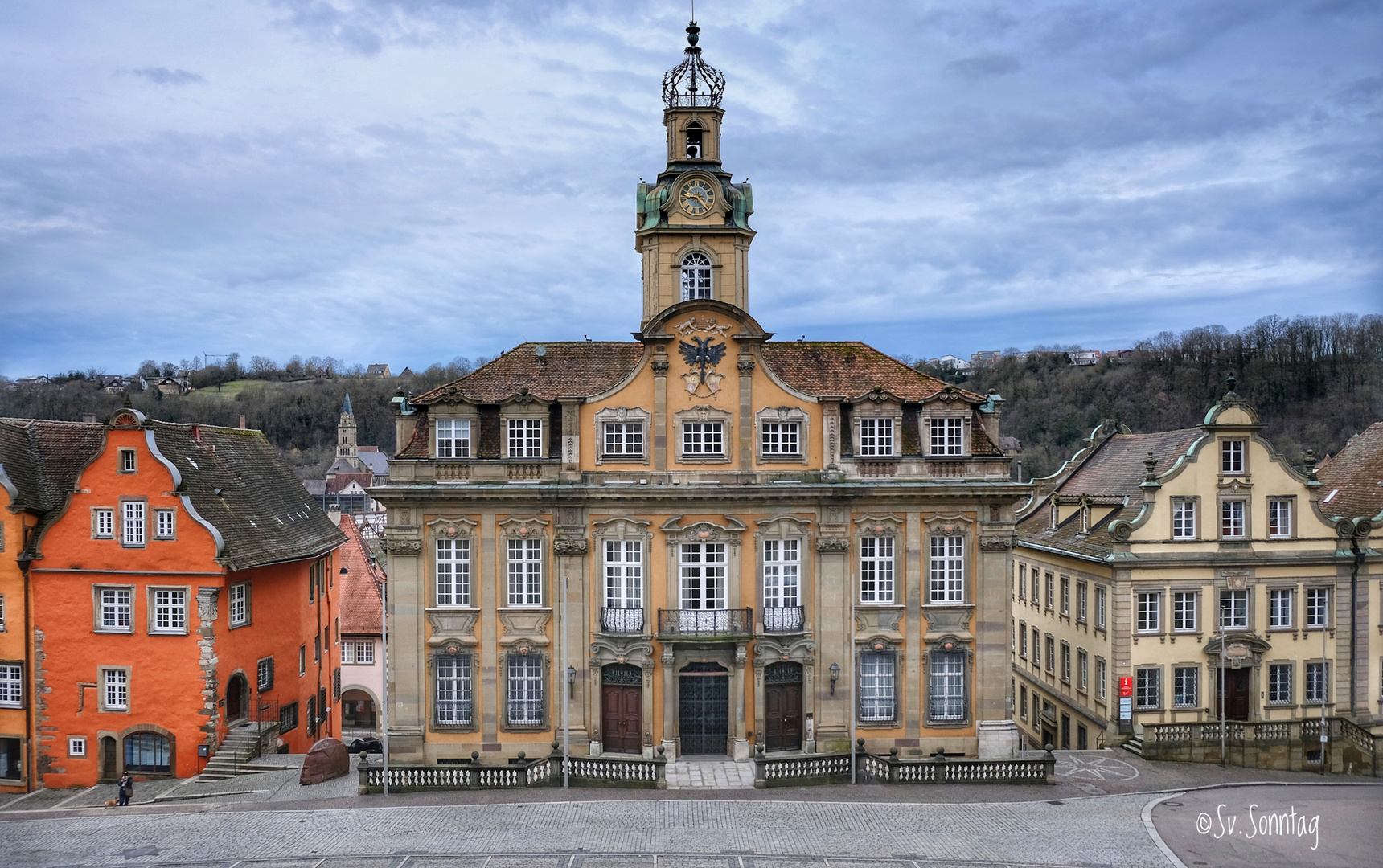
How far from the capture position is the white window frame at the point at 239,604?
1425 inches

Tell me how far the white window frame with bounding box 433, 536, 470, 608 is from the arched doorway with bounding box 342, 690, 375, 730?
2450 centimetres

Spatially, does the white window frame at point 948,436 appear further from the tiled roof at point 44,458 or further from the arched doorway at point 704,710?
the tiled roof at point 44,458

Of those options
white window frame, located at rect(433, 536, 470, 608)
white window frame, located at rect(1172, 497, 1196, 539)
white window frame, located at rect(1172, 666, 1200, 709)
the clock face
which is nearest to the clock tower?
the clock face

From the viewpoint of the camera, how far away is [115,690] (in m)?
35.4

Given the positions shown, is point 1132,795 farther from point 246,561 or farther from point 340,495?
point 340,495

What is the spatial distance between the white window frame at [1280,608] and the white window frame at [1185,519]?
3783 millimetres

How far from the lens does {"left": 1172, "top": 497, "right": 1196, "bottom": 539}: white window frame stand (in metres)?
37.8

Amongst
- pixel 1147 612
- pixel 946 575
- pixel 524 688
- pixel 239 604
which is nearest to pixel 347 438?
pixel 239 604

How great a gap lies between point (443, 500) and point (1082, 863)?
21.2 meters

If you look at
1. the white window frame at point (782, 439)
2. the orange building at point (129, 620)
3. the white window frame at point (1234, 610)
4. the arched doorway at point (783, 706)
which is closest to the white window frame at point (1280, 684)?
the white window frame at point (1234, 610)

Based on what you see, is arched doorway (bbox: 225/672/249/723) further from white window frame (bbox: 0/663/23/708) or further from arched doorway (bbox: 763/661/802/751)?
arched doorway (bbox: 763/661/802/751)

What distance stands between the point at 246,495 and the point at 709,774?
20845 mm

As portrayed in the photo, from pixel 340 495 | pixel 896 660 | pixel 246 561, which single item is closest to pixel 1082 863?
pixel 896 660
